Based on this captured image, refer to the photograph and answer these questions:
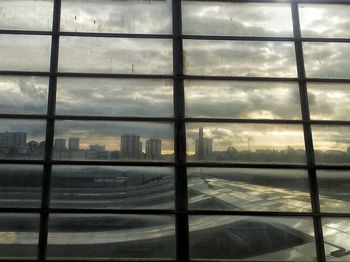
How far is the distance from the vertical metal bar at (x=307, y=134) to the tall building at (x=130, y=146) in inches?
80.9

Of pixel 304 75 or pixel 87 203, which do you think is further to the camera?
pixel 304 75

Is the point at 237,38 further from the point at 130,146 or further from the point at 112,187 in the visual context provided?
the point at 112,187

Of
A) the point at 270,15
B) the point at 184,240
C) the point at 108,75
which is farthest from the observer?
the point at 270,15

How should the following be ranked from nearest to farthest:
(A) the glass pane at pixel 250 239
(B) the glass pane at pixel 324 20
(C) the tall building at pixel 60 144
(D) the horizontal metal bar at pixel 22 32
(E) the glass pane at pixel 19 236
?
(E) the glass pane at pixel 19 236
(A) the glass pane at pixel 250 239
(C) the tall building at pixel 60 144
(D) the horizontal metal bar at pixel 22 32
(B) the glass pane at pixel 324 20

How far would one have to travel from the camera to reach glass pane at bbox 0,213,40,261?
4.13 meters

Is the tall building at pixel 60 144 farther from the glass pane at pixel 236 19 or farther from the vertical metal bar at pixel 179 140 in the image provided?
the glass pane at pixel 236 19

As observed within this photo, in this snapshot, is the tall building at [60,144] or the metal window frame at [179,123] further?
the tall building at [60,144]

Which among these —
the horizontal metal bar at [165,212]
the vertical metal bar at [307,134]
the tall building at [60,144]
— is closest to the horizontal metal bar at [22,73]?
the tall building at [60,144]

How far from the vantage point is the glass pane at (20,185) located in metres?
4.20

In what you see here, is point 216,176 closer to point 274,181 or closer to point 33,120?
point 274,181

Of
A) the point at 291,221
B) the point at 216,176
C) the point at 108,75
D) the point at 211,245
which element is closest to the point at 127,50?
the point at 108,75

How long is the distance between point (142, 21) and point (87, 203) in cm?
237

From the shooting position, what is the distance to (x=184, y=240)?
13.8 ft

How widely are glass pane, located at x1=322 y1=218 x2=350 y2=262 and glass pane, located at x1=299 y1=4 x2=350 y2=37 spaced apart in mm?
2404
